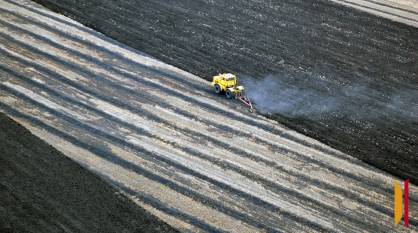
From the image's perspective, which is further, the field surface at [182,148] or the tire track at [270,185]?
the tire track at [270,185]

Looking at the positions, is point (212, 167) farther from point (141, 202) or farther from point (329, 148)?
point (329, 148)

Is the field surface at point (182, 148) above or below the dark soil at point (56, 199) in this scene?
above

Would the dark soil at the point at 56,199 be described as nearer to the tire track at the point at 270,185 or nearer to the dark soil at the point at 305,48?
the tire track at the point at 270,185

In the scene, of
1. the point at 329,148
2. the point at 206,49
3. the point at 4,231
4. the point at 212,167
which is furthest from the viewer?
the point at 206,49

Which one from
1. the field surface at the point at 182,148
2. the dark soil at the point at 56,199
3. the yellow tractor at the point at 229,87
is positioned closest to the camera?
the dark soil at the point at 56,199

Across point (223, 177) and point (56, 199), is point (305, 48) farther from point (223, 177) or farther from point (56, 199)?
point (56, 199)

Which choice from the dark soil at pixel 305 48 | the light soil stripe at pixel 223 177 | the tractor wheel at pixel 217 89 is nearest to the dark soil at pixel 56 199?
the light soil stripe at pixel 223 177

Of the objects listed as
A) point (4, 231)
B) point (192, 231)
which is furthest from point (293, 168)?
point (4, 231)
